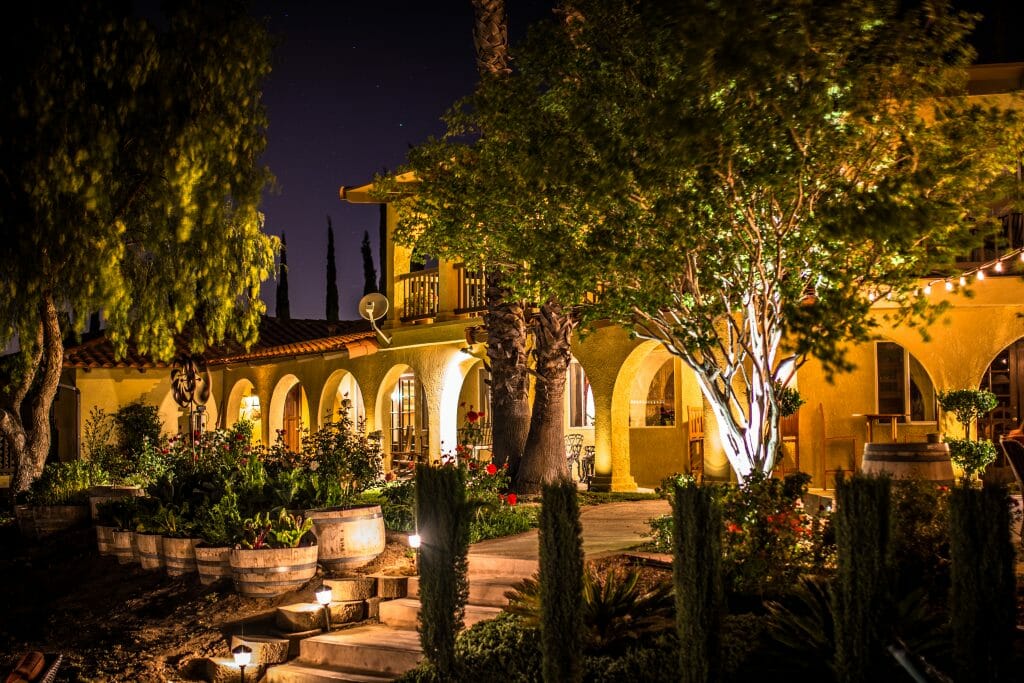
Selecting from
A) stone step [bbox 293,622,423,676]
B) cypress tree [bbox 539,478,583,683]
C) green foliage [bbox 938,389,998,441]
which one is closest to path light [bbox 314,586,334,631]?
stone step [bbox 293,622,423,676]

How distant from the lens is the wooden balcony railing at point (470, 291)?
753 inches

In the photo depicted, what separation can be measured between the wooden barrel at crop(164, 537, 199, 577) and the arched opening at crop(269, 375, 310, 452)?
13261 mm

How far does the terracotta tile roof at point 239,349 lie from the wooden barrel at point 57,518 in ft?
23.0

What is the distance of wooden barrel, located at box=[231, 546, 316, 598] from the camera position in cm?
1039

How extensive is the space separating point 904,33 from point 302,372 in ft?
60.6

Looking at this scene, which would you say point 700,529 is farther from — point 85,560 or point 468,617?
point 85,560

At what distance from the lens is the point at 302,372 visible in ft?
79.9

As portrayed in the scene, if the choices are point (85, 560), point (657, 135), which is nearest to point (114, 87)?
point (85, 560)

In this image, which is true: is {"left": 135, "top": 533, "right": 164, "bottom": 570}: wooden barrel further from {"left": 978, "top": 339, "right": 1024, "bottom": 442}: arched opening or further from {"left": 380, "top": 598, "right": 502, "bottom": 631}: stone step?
{"left": 978, "top": 339, "right": 1024, "bottom": 442}: arched opening

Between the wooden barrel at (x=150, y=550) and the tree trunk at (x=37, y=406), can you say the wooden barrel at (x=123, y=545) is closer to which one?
the wooden barrel at (x=150, y=550)


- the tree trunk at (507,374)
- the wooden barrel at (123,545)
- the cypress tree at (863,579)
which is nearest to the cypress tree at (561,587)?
the cypress tree at (863,579)

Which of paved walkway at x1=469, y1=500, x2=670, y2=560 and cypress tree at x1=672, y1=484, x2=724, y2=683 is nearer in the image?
cypress tree at x1=672, y1=484, x2=724, y2=683

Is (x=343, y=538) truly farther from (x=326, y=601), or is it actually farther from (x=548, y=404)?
(x=548, y=404)

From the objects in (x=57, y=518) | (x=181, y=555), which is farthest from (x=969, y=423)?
(x=57, y=518)
